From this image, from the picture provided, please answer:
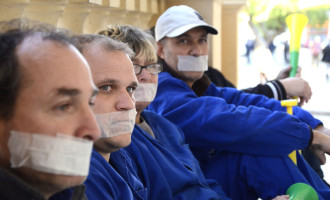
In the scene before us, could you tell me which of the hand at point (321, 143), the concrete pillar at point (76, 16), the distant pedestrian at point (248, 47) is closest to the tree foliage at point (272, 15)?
the distant pedestrian at point (248, 47)

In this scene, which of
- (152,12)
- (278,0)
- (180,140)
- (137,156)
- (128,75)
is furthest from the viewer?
(278,0)

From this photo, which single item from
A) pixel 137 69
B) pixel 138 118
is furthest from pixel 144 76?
pixel 138 118

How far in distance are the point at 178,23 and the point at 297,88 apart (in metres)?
1.16

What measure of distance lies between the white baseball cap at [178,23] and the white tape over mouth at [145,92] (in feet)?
2.66

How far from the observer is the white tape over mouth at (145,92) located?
2385 millimetres

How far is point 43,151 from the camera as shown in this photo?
3.70 feet

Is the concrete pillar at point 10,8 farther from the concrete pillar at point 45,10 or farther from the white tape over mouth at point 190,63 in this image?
the white tape over mouth at point 190,63

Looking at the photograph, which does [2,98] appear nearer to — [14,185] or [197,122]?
[14,185]

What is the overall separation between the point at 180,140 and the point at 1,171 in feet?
5.28

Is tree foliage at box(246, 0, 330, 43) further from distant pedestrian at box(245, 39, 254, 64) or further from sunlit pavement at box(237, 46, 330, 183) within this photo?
sunlit pavement at box(237, 46, 330, 183)

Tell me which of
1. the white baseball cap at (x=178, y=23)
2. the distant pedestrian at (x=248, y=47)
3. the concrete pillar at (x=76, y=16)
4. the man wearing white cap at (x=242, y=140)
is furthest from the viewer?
the distant pedestrian at (x=248, y=47)

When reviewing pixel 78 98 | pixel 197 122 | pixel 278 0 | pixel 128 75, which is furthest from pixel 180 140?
pixel 278 0

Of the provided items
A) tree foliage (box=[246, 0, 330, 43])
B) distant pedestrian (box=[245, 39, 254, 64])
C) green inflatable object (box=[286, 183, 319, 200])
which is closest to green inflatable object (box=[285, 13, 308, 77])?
green inflatable object (box=[286, 183, 319, 200])

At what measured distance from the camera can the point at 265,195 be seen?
2.81 metres
